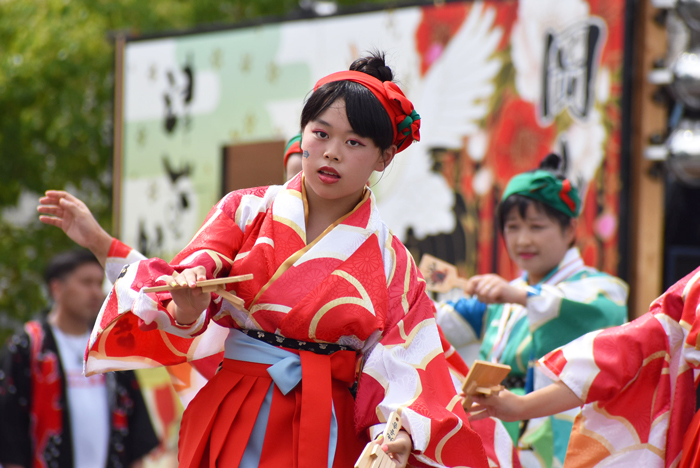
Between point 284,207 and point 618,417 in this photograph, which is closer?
point 284,207

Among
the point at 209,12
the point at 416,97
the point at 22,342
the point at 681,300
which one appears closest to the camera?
the point at 681,300

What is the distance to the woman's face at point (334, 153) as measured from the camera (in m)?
2.17

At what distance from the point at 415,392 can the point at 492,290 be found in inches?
35.0

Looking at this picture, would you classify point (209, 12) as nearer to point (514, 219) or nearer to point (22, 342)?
point (22, 342)

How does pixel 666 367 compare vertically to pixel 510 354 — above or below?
above

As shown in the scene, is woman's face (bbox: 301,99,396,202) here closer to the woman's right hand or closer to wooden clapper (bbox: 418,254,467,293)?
the woman's right hand

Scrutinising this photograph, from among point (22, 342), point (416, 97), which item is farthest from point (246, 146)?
point (22, 342)

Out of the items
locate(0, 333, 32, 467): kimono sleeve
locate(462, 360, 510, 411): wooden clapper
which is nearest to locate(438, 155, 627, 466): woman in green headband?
locate(462, 360, 510, 411): wooden clapper

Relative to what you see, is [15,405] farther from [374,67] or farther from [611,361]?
[611,361]

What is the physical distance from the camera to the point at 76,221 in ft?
8.04

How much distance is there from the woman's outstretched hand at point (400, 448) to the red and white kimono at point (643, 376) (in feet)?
1.80

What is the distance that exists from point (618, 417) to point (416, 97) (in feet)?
12.8

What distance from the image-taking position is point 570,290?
3.26 m

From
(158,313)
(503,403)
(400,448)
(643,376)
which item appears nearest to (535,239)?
(643,376)
